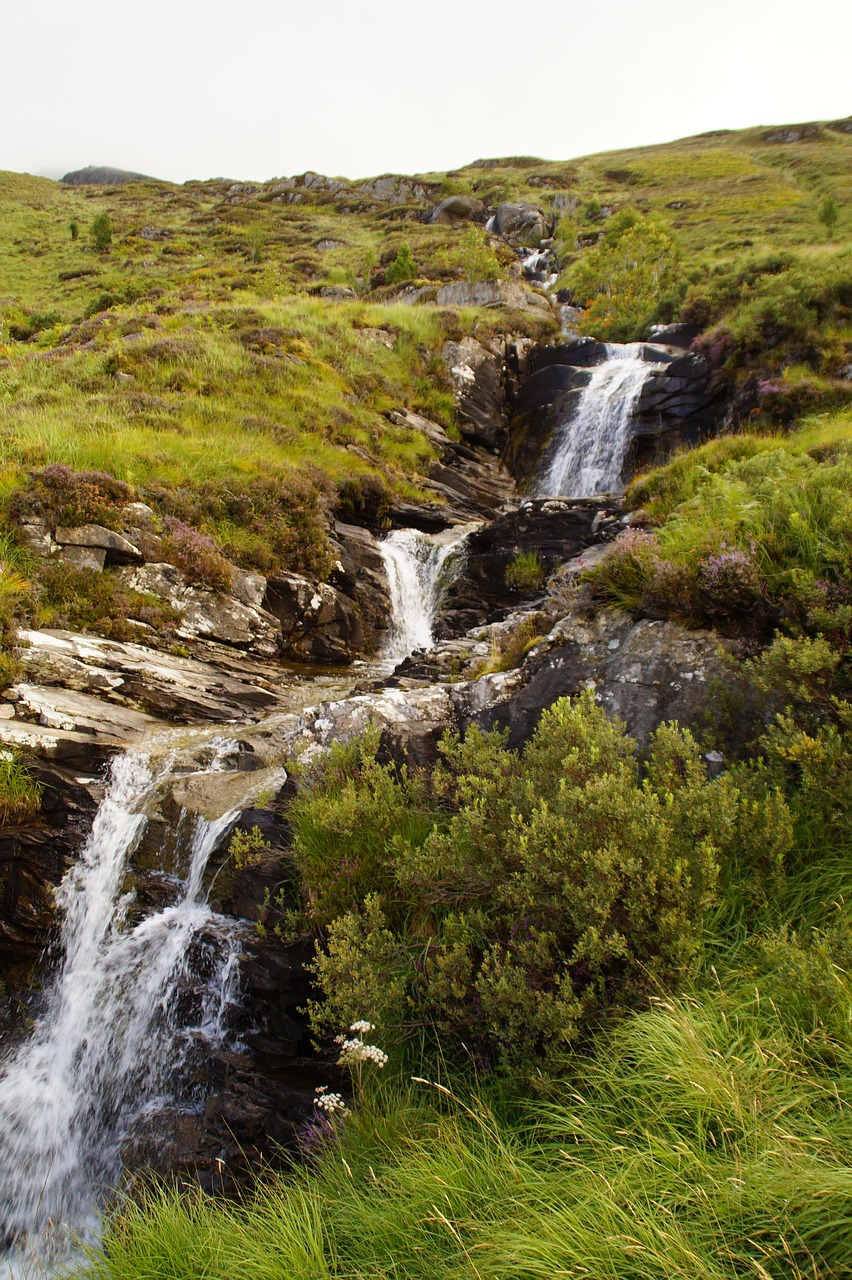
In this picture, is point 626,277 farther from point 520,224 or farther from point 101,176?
point 101,176

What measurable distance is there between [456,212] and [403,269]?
102 feet

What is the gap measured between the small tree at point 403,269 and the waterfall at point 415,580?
2818 cm

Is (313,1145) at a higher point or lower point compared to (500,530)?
lower

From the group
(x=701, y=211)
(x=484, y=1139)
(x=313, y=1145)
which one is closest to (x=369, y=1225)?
(x=484, y=1139)

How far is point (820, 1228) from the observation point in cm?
164

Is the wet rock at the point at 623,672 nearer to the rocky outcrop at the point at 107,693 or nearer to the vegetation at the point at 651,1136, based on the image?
the vegetation at the point at 651,1136

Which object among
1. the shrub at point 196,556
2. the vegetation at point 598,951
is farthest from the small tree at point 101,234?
the shrub at point 196,556

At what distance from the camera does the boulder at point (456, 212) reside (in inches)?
2421

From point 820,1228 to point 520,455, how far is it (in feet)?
79.9

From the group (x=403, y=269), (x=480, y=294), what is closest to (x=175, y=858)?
(x=480, y=294)

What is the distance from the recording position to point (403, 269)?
1494 inches

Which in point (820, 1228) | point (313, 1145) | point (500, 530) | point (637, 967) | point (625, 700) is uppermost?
point (500, 530)

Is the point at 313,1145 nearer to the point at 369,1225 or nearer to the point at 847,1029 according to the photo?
the point at 369,1225

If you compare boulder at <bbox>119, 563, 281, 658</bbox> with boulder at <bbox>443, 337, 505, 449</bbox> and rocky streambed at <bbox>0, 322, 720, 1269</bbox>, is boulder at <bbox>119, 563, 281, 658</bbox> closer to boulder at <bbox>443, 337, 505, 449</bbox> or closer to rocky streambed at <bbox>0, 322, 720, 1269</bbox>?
rocky streambed at <bbox>0, 322, 720, 1269</bbox>
